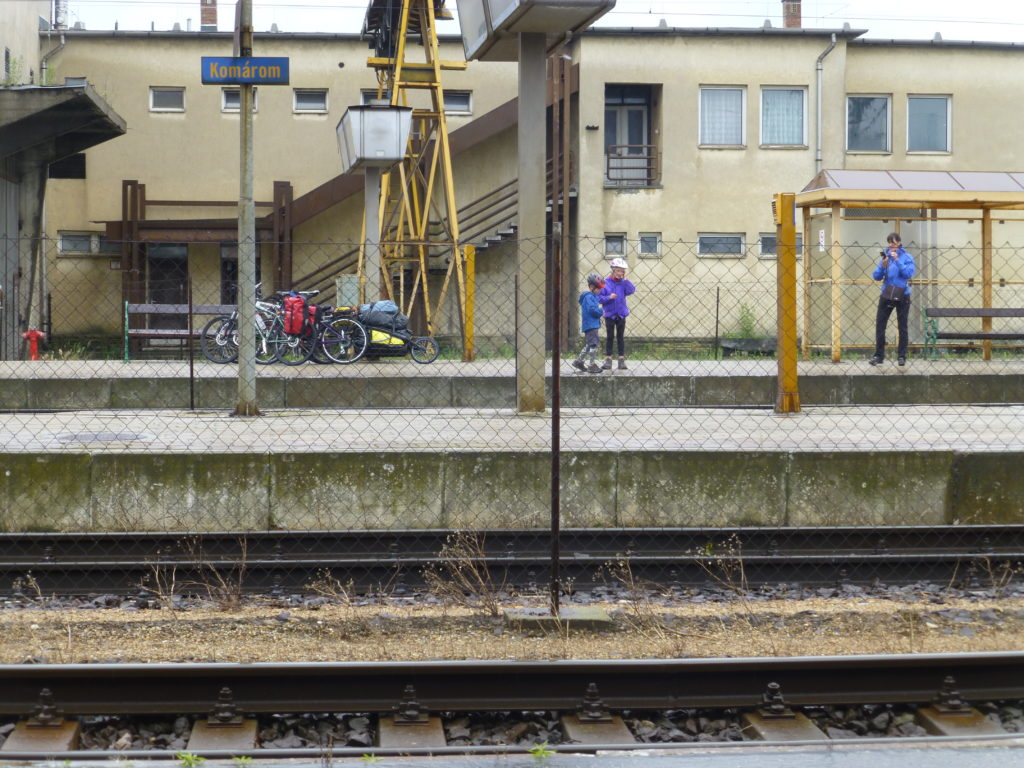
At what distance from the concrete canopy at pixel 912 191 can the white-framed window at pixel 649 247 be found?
11797 millimetres

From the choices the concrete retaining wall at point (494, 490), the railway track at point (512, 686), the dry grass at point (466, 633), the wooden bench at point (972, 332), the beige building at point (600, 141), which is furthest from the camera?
the beige building at point (600, 141)

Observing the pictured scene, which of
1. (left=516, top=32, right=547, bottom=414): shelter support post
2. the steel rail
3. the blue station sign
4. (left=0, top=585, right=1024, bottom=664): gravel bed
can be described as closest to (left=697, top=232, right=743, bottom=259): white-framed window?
(left=516, top=32, right=547, bottom=414): shelter support post

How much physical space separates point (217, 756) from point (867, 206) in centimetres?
1735

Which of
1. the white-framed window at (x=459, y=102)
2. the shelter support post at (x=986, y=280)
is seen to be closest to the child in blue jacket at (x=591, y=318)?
the shelter support post at (x=986, y=280)

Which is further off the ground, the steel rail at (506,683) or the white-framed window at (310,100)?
the white-framed window at (310,100)

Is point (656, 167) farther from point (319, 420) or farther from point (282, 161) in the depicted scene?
point (319, 420)

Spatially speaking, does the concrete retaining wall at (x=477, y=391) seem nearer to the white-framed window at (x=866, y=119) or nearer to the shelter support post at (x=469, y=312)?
the shelter support post at (x=469, y=312)

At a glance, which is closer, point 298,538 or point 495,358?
point 298,538

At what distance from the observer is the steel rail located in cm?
562

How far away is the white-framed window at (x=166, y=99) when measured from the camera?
113ft

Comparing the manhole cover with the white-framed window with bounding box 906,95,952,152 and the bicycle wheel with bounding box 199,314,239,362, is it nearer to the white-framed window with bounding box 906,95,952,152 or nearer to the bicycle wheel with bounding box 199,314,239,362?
the bicycle wheel with bounding box 199,314,239,362

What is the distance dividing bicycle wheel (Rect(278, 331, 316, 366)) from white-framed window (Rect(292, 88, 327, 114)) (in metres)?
15.7

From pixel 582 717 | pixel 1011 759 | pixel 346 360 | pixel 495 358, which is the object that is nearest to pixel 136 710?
pixel 582 717

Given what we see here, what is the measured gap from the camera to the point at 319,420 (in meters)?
13.6
